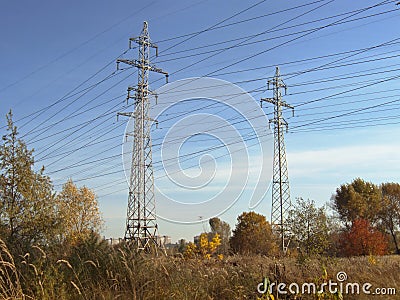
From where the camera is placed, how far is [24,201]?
15039mm

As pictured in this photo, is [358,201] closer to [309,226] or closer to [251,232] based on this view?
[251,232]

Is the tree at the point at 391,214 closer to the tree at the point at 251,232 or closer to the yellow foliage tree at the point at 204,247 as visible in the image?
the tree at the point at 251,232

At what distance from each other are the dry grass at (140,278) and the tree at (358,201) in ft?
181

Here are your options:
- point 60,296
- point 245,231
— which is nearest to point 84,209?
point 245,231

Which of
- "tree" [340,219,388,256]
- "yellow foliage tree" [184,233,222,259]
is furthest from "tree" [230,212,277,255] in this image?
"yellow foliage tree" [184,233,222,259]

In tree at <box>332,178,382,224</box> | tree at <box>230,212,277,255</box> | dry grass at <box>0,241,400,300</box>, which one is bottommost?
dry grass at <box>0,241,400,300</box>

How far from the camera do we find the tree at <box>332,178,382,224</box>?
62375 mm

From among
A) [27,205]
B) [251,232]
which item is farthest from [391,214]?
[27,205]

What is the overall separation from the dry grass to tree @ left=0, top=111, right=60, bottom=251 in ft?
14.1

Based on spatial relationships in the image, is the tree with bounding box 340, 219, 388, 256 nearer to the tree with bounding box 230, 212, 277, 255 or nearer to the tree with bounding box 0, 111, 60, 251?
the tree with bounding box 230, 212, 277, 255

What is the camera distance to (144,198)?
27.5m

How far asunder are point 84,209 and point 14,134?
105 ft

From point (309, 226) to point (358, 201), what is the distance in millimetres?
52547

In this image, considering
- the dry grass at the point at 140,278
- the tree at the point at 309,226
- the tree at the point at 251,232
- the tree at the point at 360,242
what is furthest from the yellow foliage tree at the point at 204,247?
the tree at the point at 360,242
